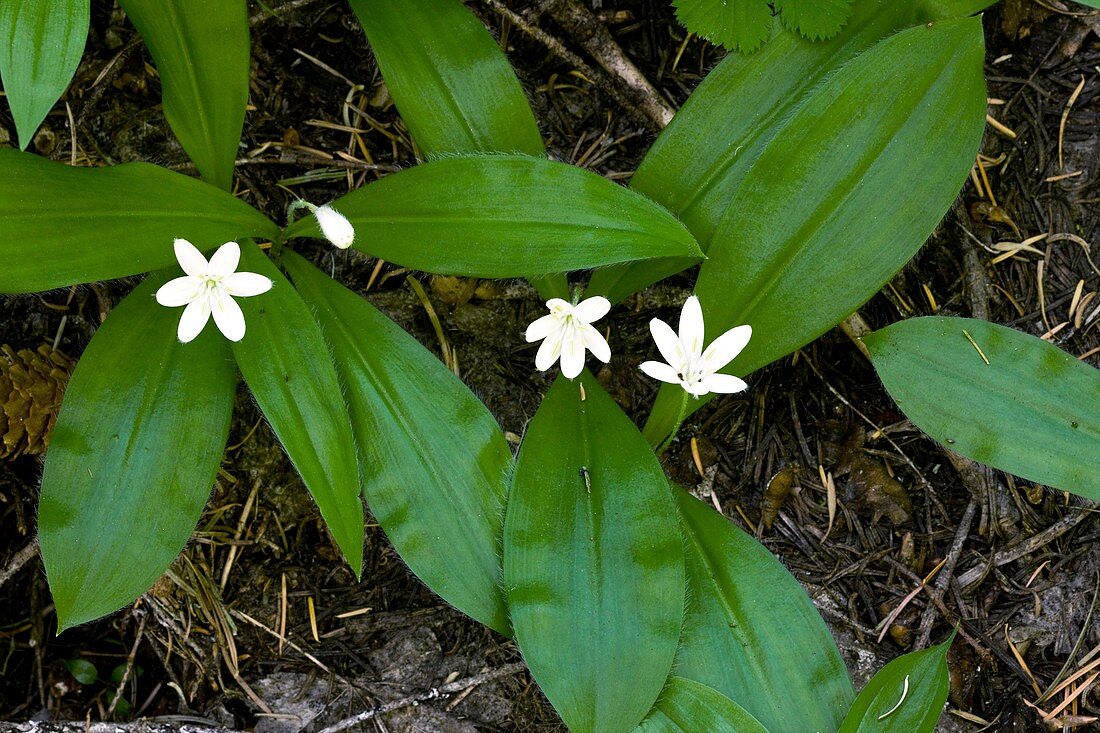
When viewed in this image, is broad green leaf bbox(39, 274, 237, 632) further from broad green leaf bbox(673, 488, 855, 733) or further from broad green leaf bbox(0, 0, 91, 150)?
broad green leaf bbox(673, 488, 855, 733)

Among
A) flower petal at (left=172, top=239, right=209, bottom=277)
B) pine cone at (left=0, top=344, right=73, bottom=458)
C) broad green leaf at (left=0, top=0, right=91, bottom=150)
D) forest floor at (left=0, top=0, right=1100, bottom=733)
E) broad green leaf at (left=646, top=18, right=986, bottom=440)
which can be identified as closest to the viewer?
broad green leaf at (left=0, top=0, right=91, bottom=150)

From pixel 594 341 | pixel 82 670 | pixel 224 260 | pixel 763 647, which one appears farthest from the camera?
pixel 82 670

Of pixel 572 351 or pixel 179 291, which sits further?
pixel 572 351

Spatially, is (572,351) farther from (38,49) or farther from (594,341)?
(38,49)

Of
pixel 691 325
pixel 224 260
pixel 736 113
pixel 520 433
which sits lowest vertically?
pixel 520 433

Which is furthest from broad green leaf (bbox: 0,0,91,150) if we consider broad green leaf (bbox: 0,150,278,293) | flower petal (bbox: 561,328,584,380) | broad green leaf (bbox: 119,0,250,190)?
flower petal (bbox: 561,328,584,380)

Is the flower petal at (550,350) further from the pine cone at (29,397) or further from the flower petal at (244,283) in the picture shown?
the pine cone at (29,397)

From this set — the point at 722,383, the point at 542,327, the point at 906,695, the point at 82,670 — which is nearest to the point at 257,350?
the point at 542,327
